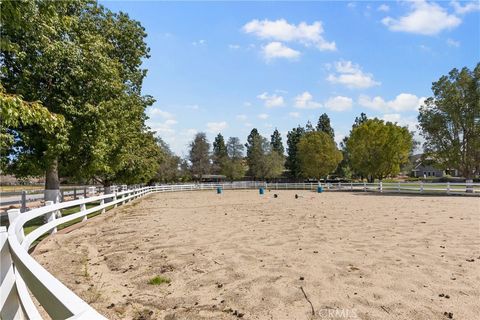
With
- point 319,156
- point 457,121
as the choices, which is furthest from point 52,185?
point 319,156

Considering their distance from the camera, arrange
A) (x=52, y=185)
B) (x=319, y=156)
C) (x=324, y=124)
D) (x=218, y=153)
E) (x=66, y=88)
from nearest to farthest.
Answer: (x=66, y=88) → (x=52, y=185) → (x=319, y=156) → (x=324, y=124) → (x=218, y=153)

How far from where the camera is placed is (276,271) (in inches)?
242

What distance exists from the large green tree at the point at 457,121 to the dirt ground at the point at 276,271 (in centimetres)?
2848

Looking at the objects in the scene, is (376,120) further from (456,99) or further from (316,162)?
(456,99)

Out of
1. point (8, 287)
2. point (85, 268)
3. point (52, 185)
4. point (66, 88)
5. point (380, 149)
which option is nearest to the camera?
point (8, 287)

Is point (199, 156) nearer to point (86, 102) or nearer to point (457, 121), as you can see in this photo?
point (457, 121)

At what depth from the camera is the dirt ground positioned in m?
4.59

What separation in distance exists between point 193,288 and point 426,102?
39.1 m

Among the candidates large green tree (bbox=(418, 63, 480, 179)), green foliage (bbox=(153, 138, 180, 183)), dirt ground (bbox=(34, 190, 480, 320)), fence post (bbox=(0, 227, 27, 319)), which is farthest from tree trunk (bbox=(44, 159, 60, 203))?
green foliage (bbox=(153, 138, 180, 183))

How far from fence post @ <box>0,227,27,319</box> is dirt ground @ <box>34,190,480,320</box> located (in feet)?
3.65

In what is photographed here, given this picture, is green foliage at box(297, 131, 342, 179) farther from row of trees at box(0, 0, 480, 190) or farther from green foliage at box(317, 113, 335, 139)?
green foliage at box(317, 113, 335, 139)

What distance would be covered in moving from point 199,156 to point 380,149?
54669 mm

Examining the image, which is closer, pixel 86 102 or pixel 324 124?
pixel 86 102

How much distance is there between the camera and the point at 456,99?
3519cm
